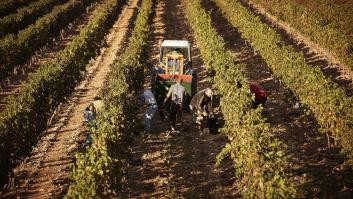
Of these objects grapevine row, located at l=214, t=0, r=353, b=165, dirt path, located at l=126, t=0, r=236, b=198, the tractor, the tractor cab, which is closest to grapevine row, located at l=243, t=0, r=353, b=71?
grapevine row, located at l=214, t=0, r=353, b=165

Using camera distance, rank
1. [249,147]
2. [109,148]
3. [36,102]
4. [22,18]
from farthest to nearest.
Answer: [22,18] < [36,102] < [109,148] < [249,147]

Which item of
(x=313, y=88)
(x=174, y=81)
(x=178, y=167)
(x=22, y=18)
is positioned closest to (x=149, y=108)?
(x=174, y=81)

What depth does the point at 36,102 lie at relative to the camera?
1218 centimetres

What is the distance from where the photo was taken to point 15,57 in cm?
1958

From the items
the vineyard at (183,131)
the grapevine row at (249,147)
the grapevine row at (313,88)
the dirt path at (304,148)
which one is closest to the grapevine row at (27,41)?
the vineyard at (183,131)

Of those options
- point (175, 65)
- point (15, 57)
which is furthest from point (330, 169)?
point (15, 57)

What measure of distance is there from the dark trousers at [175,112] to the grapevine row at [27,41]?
9614 mm

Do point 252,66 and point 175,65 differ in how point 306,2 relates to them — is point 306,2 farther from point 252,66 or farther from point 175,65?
point 175,65

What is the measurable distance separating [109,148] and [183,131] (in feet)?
14.5

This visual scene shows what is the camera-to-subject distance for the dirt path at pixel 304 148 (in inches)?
368

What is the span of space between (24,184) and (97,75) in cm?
965

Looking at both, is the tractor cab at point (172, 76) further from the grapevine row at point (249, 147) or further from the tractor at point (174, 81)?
the grapevine row at point (249, 147)

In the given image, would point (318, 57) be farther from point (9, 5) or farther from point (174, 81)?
point (9, 5)

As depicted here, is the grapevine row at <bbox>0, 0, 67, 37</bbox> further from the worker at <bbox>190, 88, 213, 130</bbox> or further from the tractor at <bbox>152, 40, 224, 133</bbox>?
the worker at <bbox>190, 88, 213, 130</bbox>
